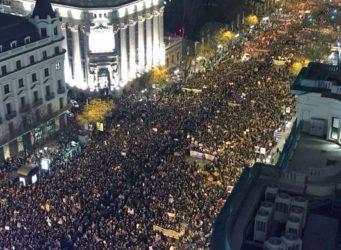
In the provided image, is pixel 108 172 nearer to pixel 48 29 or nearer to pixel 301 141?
pixel 301 141

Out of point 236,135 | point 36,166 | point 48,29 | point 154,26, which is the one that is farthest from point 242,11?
point 36,166

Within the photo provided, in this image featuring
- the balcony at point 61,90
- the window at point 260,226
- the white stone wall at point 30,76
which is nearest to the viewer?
the window at point 260,226

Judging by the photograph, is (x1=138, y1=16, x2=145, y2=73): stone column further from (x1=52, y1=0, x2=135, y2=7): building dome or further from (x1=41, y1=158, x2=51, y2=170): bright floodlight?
(x1=41, y1=158, x2=51, y2=170): bright floodlight

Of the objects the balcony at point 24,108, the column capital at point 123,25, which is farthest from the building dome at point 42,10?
the column capital at point 123,25

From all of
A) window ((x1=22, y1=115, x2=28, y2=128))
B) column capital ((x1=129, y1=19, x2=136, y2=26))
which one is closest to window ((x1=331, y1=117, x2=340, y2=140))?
window ((x1=22, y1=115, x2=28, y2=128))

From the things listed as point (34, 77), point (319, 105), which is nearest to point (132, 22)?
point (34, 77)

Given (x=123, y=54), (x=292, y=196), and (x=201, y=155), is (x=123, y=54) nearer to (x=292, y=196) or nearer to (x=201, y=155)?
(x=201, y=155)

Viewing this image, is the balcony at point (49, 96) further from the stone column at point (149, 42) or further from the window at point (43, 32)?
the stone column at point (149, 42)
